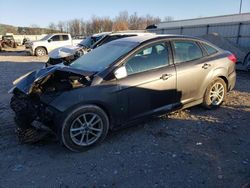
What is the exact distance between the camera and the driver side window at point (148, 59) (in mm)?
4445

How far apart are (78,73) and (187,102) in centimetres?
219

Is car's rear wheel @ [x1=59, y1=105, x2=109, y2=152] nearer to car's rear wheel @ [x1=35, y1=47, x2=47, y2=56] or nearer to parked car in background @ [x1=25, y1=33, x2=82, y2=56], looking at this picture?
parked car in background @ [x1=25, y1=33, x2=82, y2=56]

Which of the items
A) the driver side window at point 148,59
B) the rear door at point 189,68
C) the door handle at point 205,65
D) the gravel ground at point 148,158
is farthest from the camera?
the door handle at point 205,65

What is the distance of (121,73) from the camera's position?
14.0 feet

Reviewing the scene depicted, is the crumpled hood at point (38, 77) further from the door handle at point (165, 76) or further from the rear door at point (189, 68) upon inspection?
the rear door at point (189, 68)

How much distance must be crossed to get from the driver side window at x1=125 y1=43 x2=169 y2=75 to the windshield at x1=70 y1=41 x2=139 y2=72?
0.19 metres

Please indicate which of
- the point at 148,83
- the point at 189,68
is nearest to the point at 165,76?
the point at 148,83

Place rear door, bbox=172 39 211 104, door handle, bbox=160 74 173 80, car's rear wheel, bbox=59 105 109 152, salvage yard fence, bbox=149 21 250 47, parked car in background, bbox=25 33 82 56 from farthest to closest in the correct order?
parked car in background, bbox=25 33 82 56
salvage yard fence, bbox=149 21 250 47
rear door, bbox=172 39 211 104
door handle, bbox=160 74 173 80
car's rear wheel, bbox=59 105 109 152

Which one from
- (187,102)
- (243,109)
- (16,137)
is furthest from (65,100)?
(243,109)

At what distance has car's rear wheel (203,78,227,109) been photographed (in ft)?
18.0

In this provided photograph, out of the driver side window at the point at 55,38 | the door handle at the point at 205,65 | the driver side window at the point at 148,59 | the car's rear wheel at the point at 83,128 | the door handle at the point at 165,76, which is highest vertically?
the driver side window at the point at 148,59

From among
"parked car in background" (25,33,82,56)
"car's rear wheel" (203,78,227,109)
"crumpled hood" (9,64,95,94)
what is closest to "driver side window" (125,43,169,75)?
"crumpled hood" (9,64,95,94)

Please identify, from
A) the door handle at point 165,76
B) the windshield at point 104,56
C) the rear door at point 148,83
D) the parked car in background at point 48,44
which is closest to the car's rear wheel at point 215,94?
the rear door at point 148,83

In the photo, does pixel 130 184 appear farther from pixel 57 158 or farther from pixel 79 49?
pixel 79 49
